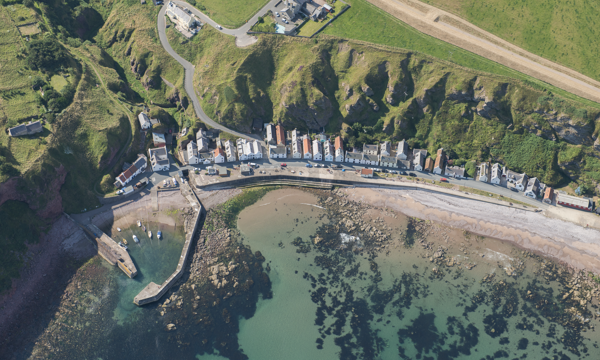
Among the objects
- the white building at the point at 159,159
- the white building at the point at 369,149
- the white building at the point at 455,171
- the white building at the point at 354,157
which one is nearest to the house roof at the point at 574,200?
the white building at the point at 455,171

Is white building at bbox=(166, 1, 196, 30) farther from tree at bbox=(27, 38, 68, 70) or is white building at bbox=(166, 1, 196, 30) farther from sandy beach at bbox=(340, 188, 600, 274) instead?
sandy beach at bbox=(340, 188, 600, 274)

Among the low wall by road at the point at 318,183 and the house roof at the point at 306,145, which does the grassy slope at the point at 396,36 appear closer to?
the house roof at the point at 306,145

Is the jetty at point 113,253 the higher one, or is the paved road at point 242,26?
the paved road at point 242,26

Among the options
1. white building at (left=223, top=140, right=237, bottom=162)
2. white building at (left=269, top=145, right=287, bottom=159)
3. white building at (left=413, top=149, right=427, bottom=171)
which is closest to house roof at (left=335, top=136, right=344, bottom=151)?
white building at (left=269, top=145, right=287, bottom=159)

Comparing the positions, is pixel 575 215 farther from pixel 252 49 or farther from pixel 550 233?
pixel 252 49

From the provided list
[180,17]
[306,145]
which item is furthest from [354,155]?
[180,17]

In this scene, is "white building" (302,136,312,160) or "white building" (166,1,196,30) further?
"white building" (166,1,196,30)
